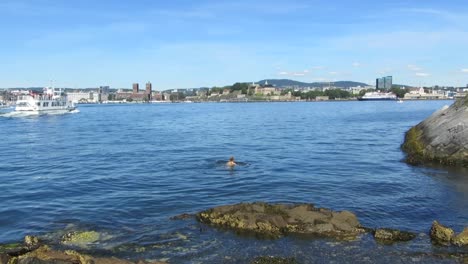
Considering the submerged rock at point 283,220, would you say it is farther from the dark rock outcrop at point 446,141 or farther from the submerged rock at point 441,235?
the dark rock outcrop at point 446,141

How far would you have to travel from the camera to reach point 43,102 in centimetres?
13200

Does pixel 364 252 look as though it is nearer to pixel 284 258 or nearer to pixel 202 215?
pixel 284 258

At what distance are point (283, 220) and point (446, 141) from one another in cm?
2330

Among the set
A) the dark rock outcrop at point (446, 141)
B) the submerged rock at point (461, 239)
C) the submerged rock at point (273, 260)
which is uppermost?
the dark rock outcrop at point (446, 141)

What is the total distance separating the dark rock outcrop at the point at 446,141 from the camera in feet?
117

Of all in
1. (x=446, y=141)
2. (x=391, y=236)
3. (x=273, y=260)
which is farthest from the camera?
(x=446, y=141)

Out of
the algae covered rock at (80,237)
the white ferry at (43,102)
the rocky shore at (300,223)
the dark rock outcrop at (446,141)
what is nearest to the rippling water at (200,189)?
the algae covered rock at (80,237)

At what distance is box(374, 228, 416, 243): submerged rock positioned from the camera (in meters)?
17.9

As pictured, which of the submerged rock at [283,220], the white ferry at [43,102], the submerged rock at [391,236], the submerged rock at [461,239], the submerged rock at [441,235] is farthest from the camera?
the white ferry at [43,102]

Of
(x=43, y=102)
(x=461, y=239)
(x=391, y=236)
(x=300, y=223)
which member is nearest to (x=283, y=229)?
(x=300, y=223)

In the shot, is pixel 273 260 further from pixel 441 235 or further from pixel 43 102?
pixel 43 102

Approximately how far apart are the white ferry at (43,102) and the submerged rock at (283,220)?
12089 cm

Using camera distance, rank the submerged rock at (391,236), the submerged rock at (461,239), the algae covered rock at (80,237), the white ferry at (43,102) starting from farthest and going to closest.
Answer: the white ferry at (43,102) < the algae covered rock at (80,237) < the submerged rock at (391,236) < the submerged rock at (461,239)

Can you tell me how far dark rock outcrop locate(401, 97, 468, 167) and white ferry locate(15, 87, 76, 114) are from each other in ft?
363
